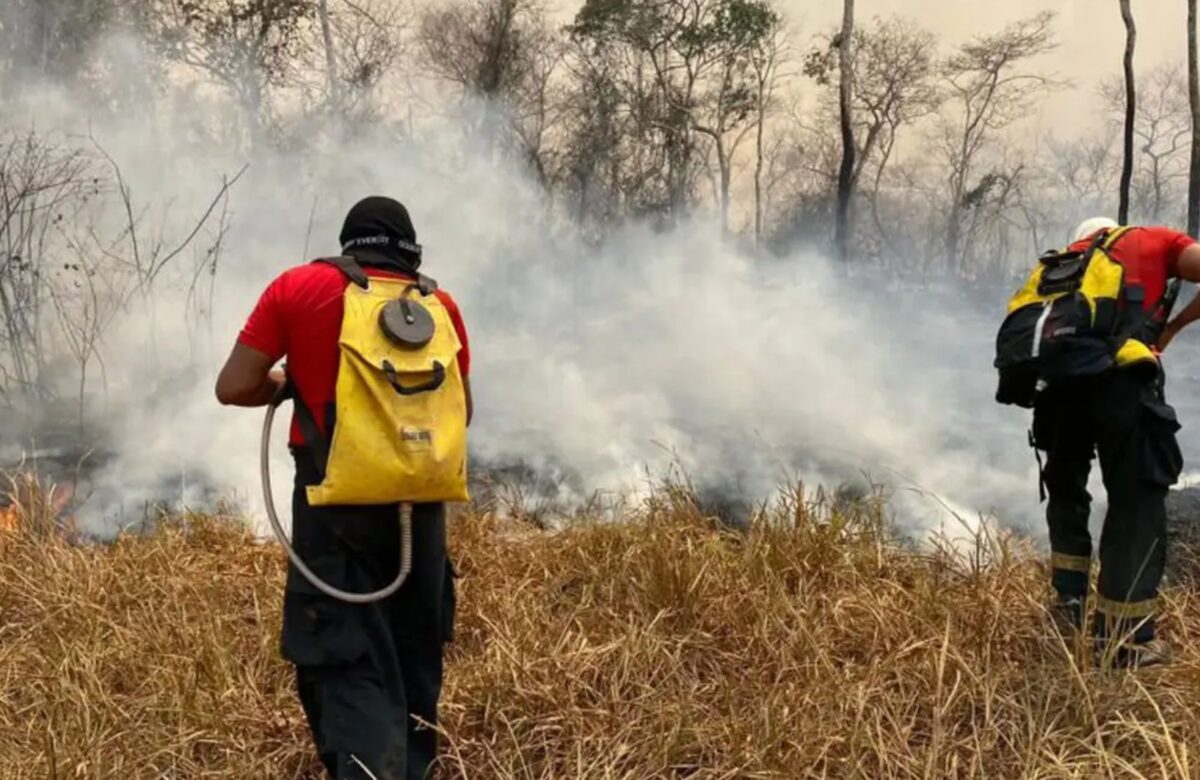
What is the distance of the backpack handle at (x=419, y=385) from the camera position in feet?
6.86

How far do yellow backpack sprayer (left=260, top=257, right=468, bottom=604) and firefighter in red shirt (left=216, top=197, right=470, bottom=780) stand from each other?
0.15 ft

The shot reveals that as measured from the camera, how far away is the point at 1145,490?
9.87 feet

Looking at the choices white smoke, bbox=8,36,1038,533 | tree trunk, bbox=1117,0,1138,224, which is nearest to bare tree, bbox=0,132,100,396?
white smoke, bbox=8,36,1038,533

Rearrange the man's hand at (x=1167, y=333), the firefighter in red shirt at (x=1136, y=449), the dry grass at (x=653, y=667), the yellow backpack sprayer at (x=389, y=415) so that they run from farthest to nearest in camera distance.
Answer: the man's hand at (x=1167, y=333) → the firefighter in red shirt at (x=1136, y=449) → the dry grass at (x=653, y=667) → the yellow backpack sprayer at (x=389, y=415)

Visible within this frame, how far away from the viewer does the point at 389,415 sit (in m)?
2.09

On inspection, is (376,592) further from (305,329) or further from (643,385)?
(643,385)

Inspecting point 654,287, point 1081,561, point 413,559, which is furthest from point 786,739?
point 654,287

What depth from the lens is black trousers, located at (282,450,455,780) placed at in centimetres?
216

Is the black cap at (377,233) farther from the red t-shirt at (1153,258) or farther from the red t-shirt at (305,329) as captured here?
the red t-shirt at (1153,258)

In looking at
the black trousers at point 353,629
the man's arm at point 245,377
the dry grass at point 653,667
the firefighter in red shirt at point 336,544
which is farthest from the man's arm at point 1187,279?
the man's arm at point 245,377

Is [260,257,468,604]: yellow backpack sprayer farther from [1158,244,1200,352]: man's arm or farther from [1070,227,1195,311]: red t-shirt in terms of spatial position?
[1158,244,1200,352]: man's arm

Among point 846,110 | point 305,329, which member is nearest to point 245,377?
point 305,329

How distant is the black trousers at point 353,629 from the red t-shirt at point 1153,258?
2.46m

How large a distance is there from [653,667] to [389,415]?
1.48 m
